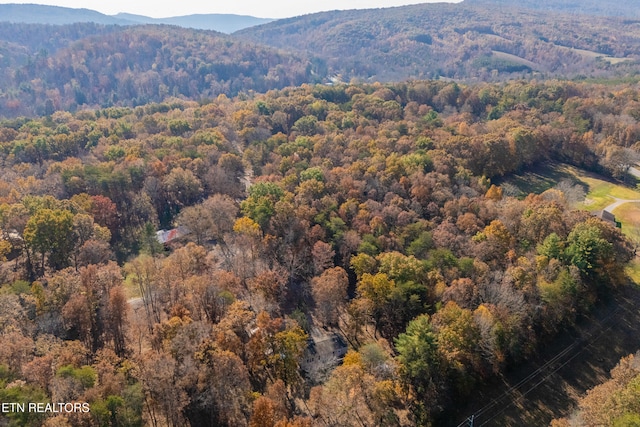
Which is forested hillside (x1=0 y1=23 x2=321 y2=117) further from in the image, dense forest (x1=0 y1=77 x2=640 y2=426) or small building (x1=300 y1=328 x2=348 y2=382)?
small building (x1=300 y1=328 x2=348 y2=382)

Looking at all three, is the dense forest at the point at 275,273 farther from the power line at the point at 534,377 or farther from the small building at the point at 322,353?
the power line at the point at 534,377

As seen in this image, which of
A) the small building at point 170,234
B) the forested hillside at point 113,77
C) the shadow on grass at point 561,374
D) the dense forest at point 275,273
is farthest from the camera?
the forested hillside at point 113,77

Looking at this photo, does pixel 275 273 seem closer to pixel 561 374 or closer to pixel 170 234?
pixel 170 234

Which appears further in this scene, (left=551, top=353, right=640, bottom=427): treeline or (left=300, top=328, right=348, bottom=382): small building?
(left=300, top=328, right=348, bottom=382): small building

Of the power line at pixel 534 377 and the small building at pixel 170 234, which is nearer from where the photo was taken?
the power line at pixel 534 377

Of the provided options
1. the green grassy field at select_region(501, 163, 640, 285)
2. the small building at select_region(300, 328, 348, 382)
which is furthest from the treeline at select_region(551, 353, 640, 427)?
the green grassy field at select_region(501, 163, 640, 285)

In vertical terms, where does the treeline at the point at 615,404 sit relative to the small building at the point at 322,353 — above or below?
above

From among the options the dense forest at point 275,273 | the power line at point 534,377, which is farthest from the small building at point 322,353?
the power line at point 534,377

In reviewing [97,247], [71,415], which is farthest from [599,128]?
[71,415]
